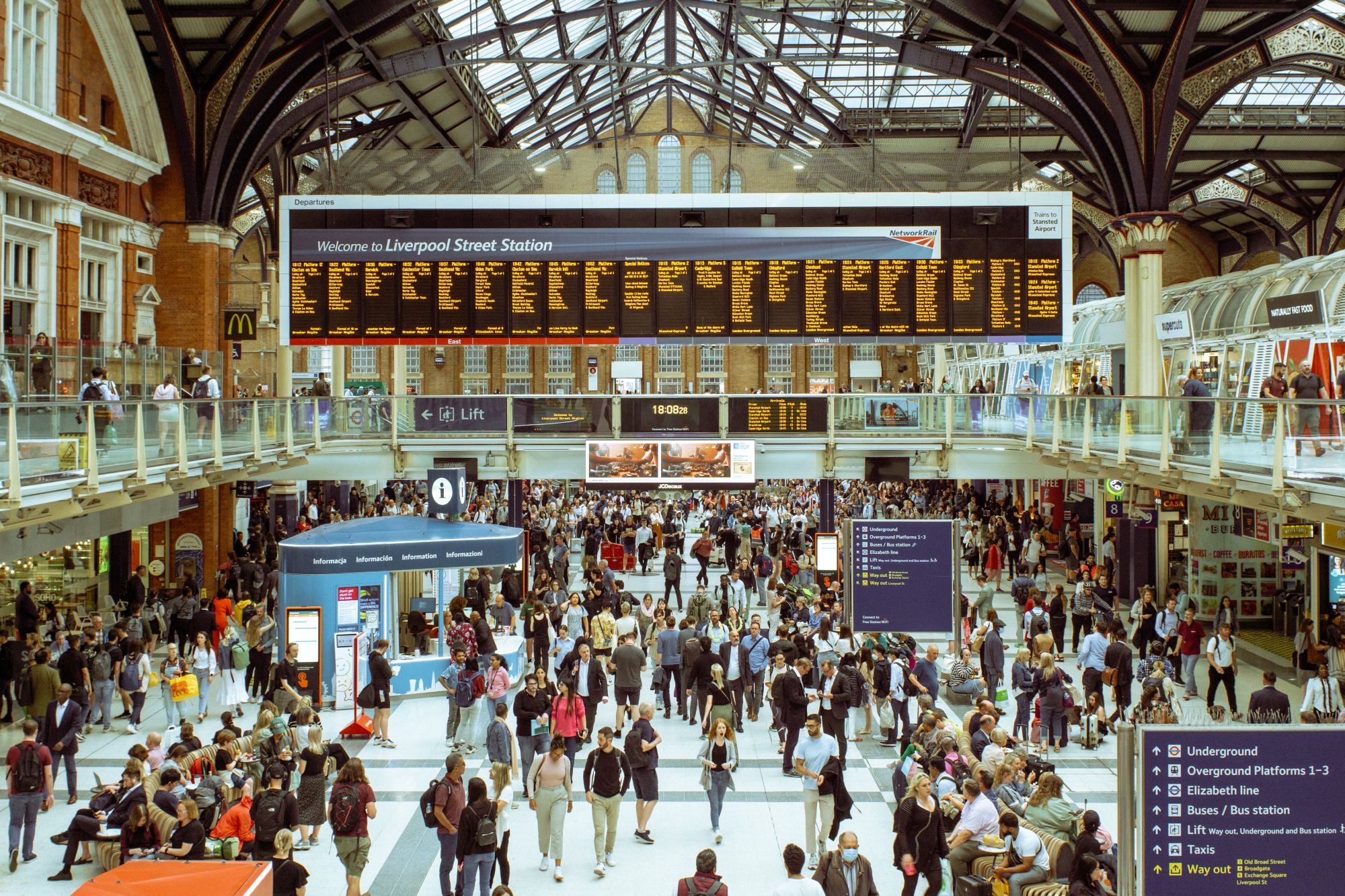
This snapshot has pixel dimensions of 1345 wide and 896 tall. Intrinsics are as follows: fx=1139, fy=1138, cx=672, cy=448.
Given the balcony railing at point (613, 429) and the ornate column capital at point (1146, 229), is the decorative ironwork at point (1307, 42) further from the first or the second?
the balcony railing at point (613, 429)

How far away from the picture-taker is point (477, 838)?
9133 millimetres

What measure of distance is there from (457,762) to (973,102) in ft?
93.1

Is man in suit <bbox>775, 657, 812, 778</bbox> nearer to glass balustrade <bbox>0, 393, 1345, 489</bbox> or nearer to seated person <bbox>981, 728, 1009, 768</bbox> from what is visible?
seated person <bbox>981, 728, 1009, 768</bbox>

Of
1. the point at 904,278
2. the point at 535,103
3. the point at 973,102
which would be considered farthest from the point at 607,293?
the point at 973,102

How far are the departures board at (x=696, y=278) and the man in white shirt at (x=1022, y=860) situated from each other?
1432 cm

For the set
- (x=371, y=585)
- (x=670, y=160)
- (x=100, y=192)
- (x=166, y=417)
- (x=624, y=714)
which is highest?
(x=670, y=160)

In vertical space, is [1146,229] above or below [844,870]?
above

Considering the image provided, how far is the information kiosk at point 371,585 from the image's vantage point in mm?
16141

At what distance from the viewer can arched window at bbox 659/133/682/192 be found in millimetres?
48031

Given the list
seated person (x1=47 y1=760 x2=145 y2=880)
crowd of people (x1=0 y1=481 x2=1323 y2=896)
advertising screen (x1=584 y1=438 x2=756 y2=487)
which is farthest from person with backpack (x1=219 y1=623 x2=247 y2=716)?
advertising screen (x1=584 y1=438 x2=756 y2=487)

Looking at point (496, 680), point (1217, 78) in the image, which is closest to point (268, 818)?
point (496, 680)

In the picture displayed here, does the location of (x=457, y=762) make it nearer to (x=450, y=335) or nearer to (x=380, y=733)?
(x=380, y=733)

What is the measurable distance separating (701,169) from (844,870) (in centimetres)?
4223

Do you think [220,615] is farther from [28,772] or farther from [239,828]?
[239,828]
